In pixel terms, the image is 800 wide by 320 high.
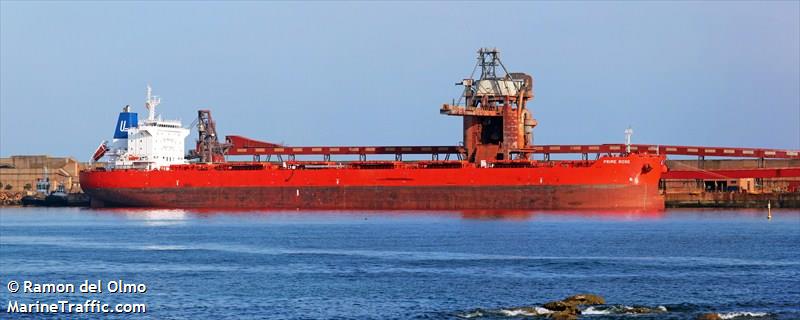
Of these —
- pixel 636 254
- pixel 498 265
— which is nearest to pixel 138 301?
pixel 498 265

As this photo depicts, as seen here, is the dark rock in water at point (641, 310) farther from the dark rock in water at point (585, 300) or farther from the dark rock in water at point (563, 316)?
the dark rock in water at point (563, 316)

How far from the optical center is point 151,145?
202 ft

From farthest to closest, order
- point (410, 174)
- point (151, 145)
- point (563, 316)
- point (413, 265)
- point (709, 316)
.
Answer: point (151, 145) < point (410, 174) < point (413, 265) < point (563, 316) < point (709, 316)

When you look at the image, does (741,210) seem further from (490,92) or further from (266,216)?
(266,216)

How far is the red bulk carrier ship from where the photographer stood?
173 feet

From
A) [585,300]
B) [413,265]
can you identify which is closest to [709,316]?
[585,300]

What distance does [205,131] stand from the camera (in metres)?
62.9

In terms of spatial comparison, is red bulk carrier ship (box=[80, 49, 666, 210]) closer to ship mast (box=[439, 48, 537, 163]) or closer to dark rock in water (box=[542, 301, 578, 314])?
ship mast (box=[439, 48, 537, 163])

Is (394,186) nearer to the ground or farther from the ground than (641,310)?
farther from the ground

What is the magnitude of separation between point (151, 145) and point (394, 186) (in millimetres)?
14196

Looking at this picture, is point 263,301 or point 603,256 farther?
point 603,256

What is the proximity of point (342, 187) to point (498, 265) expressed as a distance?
92.4ft

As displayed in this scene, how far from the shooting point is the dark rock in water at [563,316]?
20078 millimetres

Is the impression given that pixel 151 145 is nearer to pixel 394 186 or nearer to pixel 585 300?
pixel 394 186
